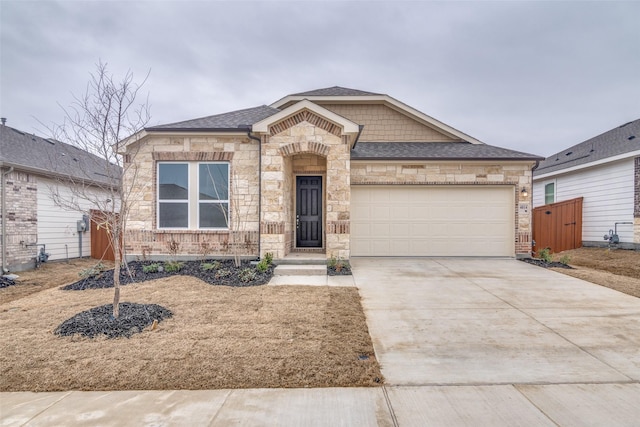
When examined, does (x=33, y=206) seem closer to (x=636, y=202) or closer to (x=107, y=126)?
(x=107, y=126)

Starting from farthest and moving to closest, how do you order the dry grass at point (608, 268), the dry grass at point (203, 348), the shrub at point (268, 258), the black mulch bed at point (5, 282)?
the shrub at point (268, 258), the black mulch bed at point (5, 282), the dry grass at point (608, 268), the dry grass at point (203, 348)

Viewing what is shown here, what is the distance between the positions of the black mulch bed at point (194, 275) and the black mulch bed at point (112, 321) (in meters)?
2.26

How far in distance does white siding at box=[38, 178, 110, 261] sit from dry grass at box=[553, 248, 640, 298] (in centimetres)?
1522

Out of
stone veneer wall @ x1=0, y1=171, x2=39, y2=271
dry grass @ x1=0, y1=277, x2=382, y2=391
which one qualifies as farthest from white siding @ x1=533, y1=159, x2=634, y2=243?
stone veneer wall @ x1=0, y1=171, x2=39, y2=271

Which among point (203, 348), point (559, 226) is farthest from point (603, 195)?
point (203, 348)

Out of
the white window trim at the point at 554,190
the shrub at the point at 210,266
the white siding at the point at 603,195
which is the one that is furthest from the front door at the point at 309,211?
the white window trim at the point at 554,190

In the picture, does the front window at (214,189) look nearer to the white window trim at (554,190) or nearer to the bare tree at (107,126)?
the bare tree at (107,126)

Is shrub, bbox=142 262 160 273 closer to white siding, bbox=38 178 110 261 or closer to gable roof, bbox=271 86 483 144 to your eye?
white siding, bbox=38 178 110 261

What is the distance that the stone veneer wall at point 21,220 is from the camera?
944 centimetres

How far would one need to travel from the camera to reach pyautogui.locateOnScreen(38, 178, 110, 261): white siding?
1065cm

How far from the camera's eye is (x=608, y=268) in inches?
378

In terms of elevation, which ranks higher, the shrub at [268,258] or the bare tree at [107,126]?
the bare tree at [107,126]

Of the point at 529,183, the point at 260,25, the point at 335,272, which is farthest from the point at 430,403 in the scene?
the point at 260,25

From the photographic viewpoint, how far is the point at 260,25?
13742 mm
